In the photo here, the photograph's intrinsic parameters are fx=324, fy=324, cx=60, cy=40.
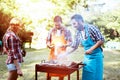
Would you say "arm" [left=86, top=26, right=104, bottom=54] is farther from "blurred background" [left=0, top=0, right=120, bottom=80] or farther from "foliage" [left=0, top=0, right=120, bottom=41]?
"foliage" [left=0, top=0, right=120, bottom=41]

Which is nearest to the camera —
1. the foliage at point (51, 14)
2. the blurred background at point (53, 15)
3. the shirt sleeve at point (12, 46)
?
the shirt sleeve at point (12, 46)

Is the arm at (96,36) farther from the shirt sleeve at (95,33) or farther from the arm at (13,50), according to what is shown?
the arm at (13,50)

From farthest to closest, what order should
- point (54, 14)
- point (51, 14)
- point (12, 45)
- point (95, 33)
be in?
point (51, 14), point (54, 14), point (12, 45), point (95, 33)

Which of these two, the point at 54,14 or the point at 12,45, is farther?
the point at 54,14

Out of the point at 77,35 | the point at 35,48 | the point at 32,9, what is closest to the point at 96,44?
the point at 77,35

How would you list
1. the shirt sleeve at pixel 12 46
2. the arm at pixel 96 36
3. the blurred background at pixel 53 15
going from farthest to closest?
the blurred background at pixel 53 15 < the shirt sleeve at pixel 12 46 < the arm at pixel 96 36

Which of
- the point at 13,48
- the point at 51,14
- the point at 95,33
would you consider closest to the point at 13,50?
the point at 13,48

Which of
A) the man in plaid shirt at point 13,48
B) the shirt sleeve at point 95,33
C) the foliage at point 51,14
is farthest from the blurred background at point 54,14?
the shirt sleeve at point 95,33

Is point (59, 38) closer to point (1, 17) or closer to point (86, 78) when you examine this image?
point (86, 78)

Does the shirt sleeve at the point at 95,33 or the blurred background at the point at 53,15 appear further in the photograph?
the blurred background at the point at 53,15

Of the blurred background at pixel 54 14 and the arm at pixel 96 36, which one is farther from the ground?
the blurred background at pixel 54 14

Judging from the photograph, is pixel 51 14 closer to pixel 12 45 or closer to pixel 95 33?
pixel 12 45

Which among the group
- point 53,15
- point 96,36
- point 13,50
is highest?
point 53,15

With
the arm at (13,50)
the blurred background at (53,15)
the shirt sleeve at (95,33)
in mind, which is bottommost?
the arm at (13,50)
